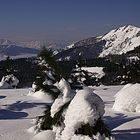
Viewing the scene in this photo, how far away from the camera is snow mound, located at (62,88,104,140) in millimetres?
10492

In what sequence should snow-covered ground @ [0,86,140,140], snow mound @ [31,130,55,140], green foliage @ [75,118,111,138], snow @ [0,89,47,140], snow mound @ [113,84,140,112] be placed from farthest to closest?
snow mound @ [113,84,140,112], snow @ [0,89,47,140], snow-covered ground @ [0,86,140,140], snow mound @ [31,130,55,140], green foliage @ [75,118,111,138]

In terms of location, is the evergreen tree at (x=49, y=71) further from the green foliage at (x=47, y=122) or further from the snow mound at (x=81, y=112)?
the snow mound at (x=81, y=112)

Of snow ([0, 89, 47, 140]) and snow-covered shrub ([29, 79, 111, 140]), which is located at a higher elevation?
snow-covered shrub ([29, 79, 111, 140])

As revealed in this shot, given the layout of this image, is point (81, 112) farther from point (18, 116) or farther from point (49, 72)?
point (18, 116)


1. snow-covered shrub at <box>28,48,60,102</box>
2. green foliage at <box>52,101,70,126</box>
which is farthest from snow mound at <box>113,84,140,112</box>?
green foliage at <box>52,101,70,126</box>

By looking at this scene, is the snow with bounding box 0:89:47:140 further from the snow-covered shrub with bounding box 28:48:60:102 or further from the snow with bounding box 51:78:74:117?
the snow-covered shrub with bounding box 28:48:60:102

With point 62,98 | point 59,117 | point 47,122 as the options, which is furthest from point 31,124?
point 59,117

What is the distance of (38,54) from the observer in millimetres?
12211

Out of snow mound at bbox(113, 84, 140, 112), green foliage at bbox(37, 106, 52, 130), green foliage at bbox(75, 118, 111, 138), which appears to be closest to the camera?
green foliage at bbox(75, 118, 111, 138)

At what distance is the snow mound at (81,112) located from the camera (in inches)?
413

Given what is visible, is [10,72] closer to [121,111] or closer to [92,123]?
[121,111]

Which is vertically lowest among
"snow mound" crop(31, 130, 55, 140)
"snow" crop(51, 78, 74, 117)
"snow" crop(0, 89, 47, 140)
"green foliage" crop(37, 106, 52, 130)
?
"snow" crop(0, 89, 47, 140)

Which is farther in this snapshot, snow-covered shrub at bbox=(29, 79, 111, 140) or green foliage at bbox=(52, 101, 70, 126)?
green foliage at bbox=(52, 101, 70, 126)

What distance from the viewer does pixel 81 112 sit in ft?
34.9
